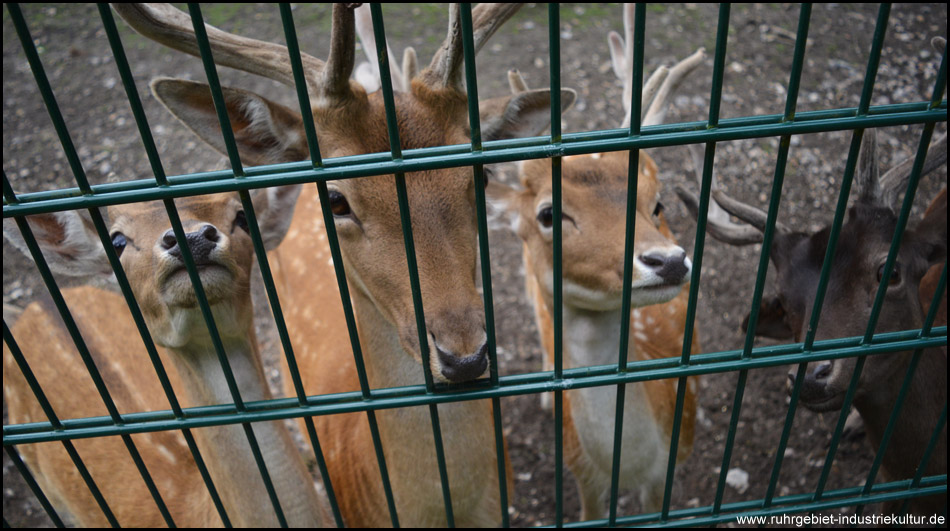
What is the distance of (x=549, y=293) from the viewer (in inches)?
96.2

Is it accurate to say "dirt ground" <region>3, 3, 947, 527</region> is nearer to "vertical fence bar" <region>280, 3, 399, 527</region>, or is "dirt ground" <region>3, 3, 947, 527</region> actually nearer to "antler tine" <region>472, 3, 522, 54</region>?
"antler tine" <region>472, 3, 522, 54</region>

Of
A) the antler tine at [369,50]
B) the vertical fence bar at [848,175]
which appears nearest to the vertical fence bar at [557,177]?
the vertical fence bar at [848,175]

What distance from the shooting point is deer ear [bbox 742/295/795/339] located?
2.52m

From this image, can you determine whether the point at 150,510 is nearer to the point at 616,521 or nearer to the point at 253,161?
the point at 253,161

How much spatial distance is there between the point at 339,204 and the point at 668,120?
11.9 ft

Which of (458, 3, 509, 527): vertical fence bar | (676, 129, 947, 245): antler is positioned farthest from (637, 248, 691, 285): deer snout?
(458, 3, 509, 527): vertical fence bar

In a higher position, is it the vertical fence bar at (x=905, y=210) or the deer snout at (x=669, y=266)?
the vertical fence bar at (x=905, y=210)

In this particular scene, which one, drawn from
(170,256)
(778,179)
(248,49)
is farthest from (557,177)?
(170,256)

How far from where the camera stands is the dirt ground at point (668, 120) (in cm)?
324

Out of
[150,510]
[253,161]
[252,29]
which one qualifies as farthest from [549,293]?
[252,29]

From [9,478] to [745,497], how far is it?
11.2 ft

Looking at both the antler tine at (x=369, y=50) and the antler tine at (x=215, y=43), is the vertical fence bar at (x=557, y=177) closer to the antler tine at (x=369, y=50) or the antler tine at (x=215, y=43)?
the antler tine at (x=215, y=43)

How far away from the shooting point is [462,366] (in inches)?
58.2

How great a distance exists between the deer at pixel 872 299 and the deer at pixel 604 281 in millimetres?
380
